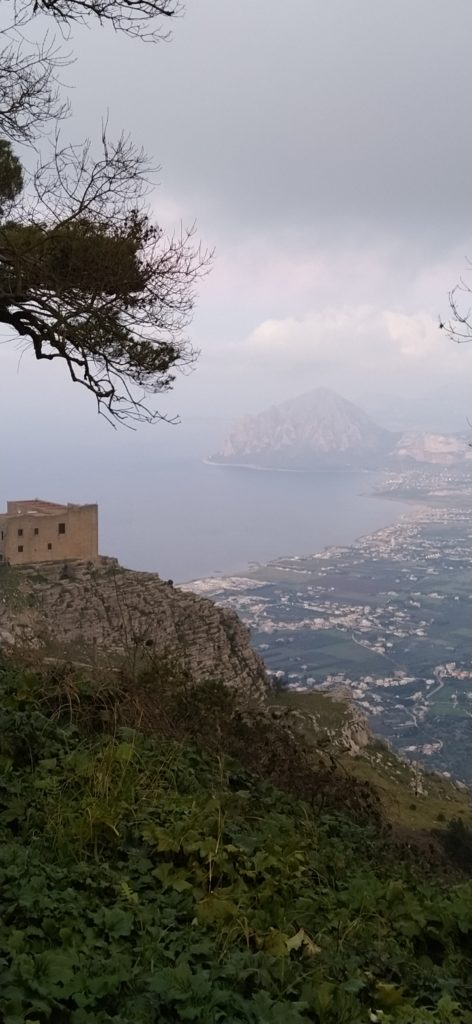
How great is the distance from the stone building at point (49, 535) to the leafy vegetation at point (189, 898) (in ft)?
63.5

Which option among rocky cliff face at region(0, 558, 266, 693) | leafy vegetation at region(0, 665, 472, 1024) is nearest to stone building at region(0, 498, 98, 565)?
rocky cliff face at region(0, 558, 266, 693)

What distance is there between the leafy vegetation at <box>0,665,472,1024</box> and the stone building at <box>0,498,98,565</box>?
19.4 m

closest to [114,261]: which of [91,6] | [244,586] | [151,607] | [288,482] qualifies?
[91,6]

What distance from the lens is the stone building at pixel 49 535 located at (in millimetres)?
22734

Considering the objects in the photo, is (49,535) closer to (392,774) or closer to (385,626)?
(392,774)

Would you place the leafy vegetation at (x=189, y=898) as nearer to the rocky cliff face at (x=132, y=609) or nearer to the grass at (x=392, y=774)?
the grass at (x=392, y=774)

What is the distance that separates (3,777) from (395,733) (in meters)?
22.8

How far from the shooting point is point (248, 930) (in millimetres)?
2408

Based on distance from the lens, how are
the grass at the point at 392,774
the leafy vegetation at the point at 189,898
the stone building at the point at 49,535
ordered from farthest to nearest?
1. the stone building at the point at 49,535
2. the grass at the point at 392,774
3. the leafy vegetation at the point at 189,898

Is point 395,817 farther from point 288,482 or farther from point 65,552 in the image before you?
point 288,482

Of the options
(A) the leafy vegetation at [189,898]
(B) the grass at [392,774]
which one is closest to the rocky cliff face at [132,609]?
(B) the grass at [392,774]

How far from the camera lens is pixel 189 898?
2.61 meters

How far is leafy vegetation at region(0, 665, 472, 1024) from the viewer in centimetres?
190

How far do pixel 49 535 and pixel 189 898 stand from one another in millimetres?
21612
